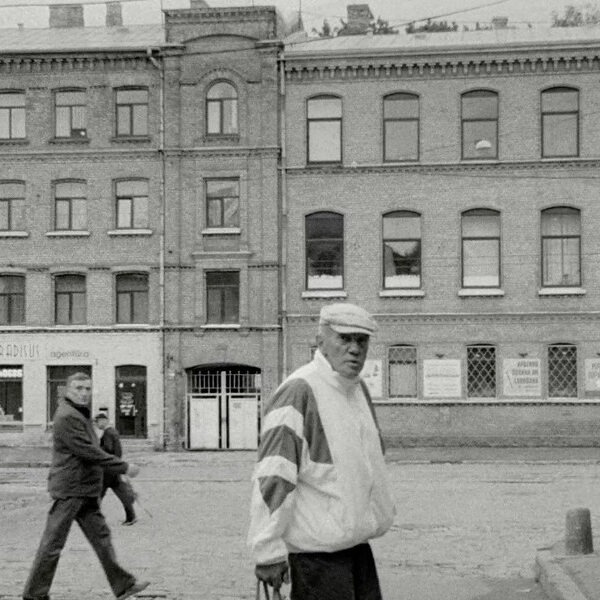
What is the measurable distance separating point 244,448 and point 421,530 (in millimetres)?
22316

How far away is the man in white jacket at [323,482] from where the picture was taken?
19.0 ft

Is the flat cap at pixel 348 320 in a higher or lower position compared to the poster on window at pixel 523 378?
higher

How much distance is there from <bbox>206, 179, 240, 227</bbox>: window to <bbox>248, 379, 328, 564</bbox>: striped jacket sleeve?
32.1 meters

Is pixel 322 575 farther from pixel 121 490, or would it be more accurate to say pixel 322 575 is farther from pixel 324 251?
pixel 324 251

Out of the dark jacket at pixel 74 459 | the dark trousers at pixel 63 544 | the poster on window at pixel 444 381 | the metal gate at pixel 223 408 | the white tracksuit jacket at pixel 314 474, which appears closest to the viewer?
the white tracksuit jacket at pixel 314 474

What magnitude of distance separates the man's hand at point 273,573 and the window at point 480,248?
32046 millimetres

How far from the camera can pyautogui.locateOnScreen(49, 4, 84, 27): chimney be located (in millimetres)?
42688

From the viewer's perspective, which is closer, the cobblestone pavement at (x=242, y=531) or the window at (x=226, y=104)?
the cobblestone pavement at (x=242, y=531)

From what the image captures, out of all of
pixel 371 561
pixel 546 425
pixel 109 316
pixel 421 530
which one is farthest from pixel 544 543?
pixel 109 316

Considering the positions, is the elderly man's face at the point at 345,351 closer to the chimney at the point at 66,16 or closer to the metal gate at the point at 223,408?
the metal gate at the point at 223,408

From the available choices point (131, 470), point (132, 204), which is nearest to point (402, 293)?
point (132, 204)

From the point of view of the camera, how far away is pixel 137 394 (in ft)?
124

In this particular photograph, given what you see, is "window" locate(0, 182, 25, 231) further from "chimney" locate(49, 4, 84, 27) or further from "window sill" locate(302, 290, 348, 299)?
"window sill" locate(302, 290, 348, 299)

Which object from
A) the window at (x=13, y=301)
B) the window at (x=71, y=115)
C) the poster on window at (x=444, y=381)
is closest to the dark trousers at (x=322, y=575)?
the poster on window at (x=444, y=381)
